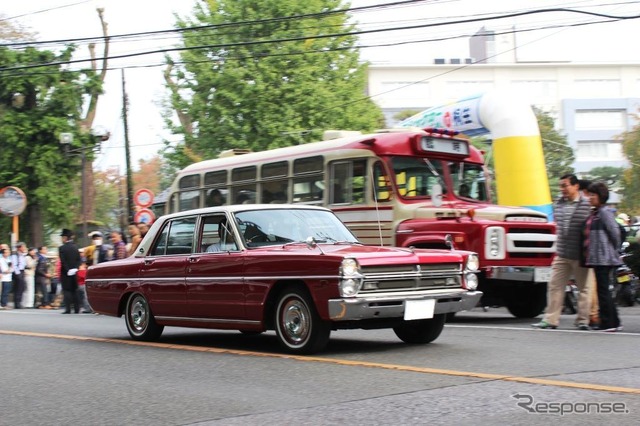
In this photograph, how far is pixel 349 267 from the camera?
8.14m

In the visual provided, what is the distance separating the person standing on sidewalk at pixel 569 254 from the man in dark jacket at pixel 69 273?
11.6 m

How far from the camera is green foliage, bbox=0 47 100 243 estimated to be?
37062 mm

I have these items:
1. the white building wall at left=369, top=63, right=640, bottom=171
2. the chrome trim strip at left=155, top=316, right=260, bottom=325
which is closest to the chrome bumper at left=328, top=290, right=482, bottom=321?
the chrome trim strip at left=155, top=316, right=260, bottom=325

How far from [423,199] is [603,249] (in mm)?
3926

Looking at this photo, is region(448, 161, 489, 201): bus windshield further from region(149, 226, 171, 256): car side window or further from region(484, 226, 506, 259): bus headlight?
region(149, 226, 171, 256): car side window

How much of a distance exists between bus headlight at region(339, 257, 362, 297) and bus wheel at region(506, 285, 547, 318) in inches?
255

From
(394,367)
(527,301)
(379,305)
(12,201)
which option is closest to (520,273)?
(527,301)

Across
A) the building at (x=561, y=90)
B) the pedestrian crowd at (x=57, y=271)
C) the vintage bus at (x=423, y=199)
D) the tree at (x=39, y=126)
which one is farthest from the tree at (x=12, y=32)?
the building at (x=561, y=90)

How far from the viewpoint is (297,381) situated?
703 cm

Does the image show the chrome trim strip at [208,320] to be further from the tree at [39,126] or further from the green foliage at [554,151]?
the green foliage at [554,151]

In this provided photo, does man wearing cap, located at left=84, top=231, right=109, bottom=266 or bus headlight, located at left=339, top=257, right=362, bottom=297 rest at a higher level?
man wearing cap, located at left=84, top=231, right=109, bottom=266

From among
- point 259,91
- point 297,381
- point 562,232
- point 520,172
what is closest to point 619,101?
point 259,91

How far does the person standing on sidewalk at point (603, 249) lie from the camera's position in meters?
10.5

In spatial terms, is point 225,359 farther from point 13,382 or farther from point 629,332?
point 629,332
